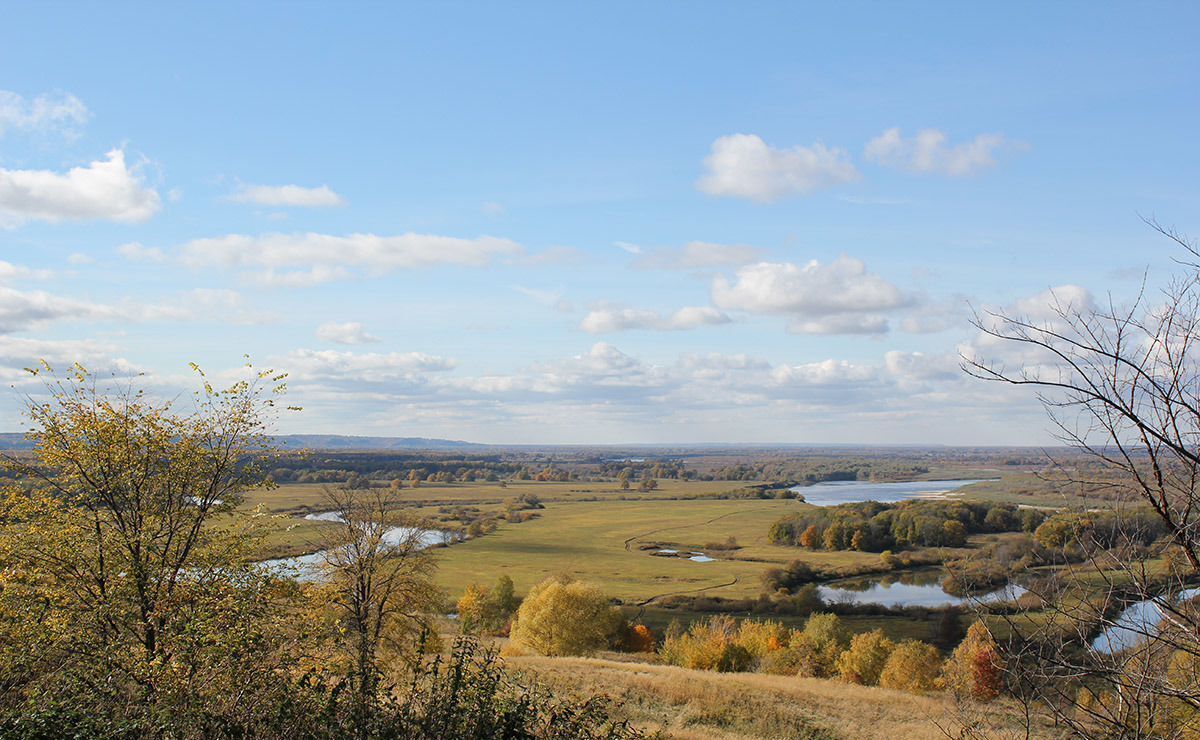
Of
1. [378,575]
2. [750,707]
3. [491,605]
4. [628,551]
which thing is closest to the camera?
[750,707]

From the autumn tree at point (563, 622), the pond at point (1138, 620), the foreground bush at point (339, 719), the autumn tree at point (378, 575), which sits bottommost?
the autumn tree at point (563, 622)

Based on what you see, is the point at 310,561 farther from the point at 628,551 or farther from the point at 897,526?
the point at 897,526

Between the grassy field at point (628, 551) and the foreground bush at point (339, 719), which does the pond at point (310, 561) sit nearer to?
the foreground bush at point (339, 719)

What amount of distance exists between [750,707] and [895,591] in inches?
2415

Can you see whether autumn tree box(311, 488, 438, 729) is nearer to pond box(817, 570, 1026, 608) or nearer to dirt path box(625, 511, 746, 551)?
pond box(817, 570, 1026, 608)

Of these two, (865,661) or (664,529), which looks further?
(664,529)

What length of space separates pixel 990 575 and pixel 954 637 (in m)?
59.7

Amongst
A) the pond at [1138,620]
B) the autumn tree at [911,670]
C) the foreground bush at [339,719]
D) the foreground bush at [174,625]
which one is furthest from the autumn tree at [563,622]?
the pond at [1138,620]

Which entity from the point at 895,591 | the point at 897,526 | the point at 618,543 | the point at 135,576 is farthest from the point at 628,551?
the point at 135,576

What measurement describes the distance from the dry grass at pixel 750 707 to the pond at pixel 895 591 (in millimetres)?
44590

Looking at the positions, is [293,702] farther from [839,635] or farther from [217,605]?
[839,635]

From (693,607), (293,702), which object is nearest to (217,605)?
(293,702)

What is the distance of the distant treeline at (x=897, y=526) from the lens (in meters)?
102

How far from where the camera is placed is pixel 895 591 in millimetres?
80125
